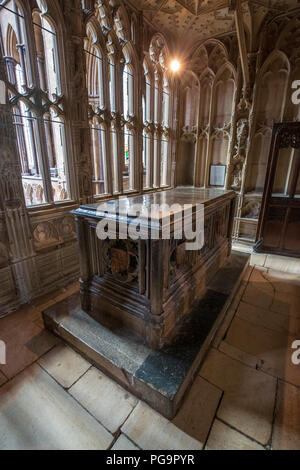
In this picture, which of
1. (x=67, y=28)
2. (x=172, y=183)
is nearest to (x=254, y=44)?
(x=172, y=183)

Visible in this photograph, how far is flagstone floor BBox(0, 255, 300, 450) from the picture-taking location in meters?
1.12

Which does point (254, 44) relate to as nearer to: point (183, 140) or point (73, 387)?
point (183, 140)

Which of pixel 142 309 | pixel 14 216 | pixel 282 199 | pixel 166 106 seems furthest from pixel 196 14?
pixel 142 309

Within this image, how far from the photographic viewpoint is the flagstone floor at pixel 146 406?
3.69 feet

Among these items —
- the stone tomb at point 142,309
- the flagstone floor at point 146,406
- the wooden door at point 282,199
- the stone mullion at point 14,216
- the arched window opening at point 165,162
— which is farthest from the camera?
the arched window opening at point 165,162

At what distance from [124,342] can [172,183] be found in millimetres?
3995

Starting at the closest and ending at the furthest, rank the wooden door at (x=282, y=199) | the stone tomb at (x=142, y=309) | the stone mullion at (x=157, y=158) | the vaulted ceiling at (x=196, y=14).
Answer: the stone tomb at (x=142, y=309)
the vaulted ceiling at (x=196, y=14)
the wooden door at (x=282, y=199)
the stone mullion at (x=157, y=158)

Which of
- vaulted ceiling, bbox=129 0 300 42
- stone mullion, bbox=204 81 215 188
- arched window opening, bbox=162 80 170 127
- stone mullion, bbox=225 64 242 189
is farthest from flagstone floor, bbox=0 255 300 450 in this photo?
arched window opening, bbox=162 80 170 127

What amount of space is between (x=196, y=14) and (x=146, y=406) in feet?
15.2

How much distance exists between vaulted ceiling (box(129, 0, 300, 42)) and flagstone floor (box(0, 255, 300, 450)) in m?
3.83

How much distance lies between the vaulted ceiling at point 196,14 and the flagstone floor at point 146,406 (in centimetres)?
383

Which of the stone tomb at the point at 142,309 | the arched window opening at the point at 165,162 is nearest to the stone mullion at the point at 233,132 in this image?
the arched window opening at the point at 165,162

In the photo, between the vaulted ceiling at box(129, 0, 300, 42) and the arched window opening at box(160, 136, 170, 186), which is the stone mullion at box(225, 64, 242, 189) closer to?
the vaulted ceiling at box(129, 0, 300, 42)

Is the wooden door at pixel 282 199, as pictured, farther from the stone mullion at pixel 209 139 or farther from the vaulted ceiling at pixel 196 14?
the vaulted ceiling at pixel 196 14
